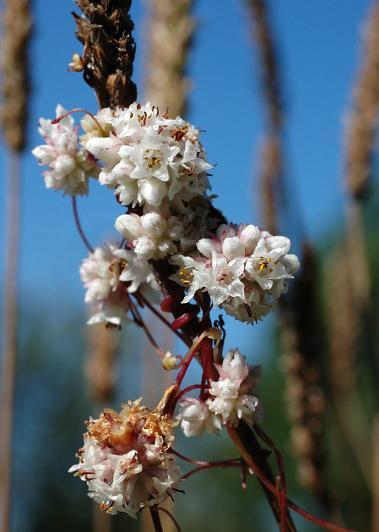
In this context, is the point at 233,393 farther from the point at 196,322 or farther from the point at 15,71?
the point at 15,71

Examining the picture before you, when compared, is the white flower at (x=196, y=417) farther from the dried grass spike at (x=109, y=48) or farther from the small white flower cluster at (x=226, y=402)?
the dried grass spike at (x=109, y=48)

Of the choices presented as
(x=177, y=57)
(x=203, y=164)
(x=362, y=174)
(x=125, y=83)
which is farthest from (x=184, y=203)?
(x=362, y=174)

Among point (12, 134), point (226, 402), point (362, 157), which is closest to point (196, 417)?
point (226, 402)

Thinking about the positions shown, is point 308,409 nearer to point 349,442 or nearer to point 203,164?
point 349,442

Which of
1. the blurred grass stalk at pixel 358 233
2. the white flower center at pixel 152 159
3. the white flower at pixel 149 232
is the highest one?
the blurred grass stalk at pixel 358 233

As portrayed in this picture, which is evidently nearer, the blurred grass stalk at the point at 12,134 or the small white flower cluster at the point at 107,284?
the small white flower cluster at the point at 107,284

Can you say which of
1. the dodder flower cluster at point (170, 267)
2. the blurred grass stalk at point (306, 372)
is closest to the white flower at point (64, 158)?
the dodder flower cluster at point (170, 267)
